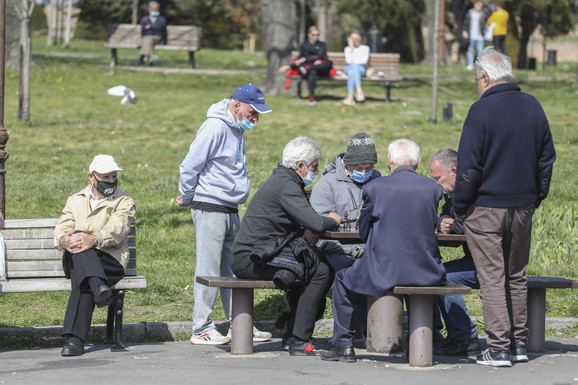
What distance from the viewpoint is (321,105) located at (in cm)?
1922

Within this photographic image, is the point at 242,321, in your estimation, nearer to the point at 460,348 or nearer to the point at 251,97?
the point at 460,348

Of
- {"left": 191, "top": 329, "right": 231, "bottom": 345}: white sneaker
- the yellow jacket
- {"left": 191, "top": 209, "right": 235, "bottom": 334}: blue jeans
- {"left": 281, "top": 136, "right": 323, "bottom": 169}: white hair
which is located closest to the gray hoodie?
{"left": 191, "top": 209, "right": 235, "bottom": 334}: blue jeans

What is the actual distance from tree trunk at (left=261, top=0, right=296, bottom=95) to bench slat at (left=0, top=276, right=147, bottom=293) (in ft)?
43.0

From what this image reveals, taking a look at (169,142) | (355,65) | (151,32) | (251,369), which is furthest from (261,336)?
(151,32)

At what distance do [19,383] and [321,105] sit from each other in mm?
13623

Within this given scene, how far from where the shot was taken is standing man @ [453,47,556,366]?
651 cm

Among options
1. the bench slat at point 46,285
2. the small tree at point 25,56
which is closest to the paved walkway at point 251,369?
the bench slat at point 46,285

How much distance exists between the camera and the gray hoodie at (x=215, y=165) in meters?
7.52

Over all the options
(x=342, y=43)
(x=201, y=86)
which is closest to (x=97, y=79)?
(x=201, y=86)

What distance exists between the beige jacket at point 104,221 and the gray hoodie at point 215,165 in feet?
1.63

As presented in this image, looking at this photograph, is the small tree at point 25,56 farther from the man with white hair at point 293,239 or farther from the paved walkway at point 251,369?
the man with white hair at point 293,239

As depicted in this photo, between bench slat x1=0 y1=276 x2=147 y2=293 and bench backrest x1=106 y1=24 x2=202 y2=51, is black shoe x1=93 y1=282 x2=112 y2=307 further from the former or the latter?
bench backrest x1=106 y1=24 x2=202 y2=51

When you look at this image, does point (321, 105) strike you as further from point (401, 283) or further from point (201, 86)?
point (401, 283)

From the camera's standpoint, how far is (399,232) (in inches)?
256
